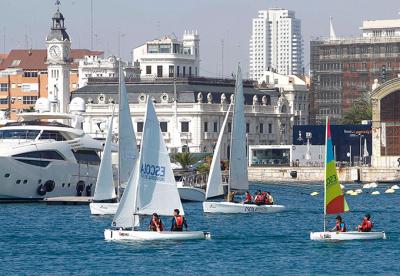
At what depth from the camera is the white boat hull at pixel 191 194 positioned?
133 metres

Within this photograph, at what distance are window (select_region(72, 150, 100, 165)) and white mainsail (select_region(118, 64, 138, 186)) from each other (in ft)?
73.0

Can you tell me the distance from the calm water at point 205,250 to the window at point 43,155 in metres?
16.5

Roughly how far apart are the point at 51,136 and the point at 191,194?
447 inches

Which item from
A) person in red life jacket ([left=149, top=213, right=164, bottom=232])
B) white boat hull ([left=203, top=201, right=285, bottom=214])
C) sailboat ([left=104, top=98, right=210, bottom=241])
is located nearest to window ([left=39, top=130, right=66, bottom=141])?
white boat hull ([left=203, top=201, right=285, bottom=214])

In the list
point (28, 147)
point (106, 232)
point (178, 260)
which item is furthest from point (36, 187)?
point (178, 260)

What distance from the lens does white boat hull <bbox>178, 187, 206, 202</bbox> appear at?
133 m

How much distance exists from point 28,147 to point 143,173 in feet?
140

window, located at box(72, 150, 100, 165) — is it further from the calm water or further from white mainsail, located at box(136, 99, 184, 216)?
white mainsail, located at box(136, 99, 184, 216)

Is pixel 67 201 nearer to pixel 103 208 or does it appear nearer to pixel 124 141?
pixel 124 141

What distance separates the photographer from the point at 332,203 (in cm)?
8981

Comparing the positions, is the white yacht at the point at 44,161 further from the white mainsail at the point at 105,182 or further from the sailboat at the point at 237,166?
the sailboat at the point at 237,166

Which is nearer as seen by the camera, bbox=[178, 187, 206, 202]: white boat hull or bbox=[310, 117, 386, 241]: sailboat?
bbox=[310, 117, 386, 241]: sailboat

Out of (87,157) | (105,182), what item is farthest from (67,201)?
(105,182)

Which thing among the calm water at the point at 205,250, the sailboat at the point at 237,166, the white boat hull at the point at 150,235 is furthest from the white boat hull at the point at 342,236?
the sailboat at the point at 237,166
